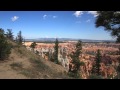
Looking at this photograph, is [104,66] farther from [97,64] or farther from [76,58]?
[76,58]

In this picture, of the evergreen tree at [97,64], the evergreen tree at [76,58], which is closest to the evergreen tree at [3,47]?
the evergreen tree at [76,58]

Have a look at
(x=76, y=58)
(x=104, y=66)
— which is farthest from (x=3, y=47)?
(x=104, y=66)

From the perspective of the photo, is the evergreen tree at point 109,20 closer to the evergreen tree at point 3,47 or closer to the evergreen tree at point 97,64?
the evergreen tree at point 97,64

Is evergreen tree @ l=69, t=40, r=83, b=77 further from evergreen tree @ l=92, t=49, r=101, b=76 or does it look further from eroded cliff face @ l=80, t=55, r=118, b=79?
evergreen tree @ l=92, t=49, r=101, b=76

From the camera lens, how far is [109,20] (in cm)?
785

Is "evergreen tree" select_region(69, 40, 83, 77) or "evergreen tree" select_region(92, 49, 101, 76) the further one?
"evergreen tree" select_region(69, 40, 83, 77)

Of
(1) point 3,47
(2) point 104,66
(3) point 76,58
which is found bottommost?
(2) point 104,66

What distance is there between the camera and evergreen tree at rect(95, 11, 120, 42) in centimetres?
753

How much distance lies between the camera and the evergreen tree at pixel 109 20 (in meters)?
7.53

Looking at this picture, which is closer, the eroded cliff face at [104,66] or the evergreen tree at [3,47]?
the eroded cliff face at [104,66]

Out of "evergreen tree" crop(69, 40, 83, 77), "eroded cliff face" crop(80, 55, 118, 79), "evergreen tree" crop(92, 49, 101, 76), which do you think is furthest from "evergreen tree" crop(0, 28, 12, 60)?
"evergreen tree" crop(92, 49, 101, 76)

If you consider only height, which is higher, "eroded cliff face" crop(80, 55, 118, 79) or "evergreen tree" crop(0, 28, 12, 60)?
"evergreen tree" crop(0, 28, 12, 60)
